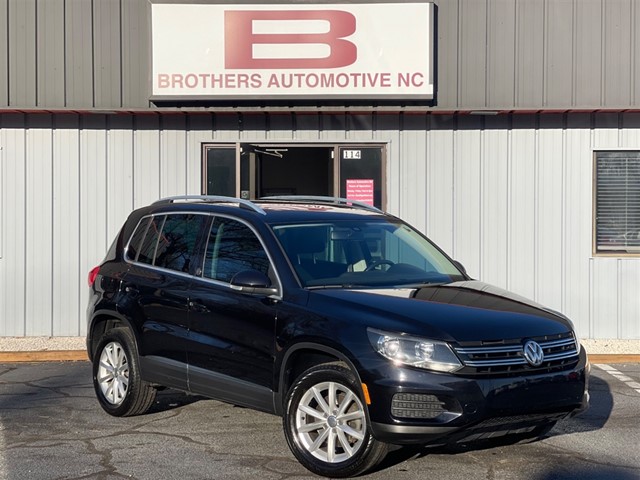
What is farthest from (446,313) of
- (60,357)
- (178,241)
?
(60,357)

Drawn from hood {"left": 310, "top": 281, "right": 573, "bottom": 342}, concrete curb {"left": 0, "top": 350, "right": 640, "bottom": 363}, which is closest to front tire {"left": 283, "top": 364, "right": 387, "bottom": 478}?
hood {"left": 310, "top": 281, "right": 573, "bottom": 342}

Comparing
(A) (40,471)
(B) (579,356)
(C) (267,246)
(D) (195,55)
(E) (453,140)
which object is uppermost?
(D) (195,55)

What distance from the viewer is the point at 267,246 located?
24.3 ft

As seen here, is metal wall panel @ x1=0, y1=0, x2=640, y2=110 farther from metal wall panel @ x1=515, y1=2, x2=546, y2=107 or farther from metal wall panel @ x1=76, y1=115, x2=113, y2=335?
metal wall panel @ x1=76, y1=115, x2=113, y2=335

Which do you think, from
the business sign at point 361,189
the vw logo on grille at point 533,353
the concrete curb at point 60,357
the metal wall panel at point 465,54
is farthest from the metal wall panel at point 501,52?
the vw logo on grille at point 533,353

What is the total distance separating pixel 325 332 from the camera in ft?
21.9

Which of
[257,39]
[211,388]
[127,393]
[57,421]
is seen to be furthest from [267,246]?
[257,39]

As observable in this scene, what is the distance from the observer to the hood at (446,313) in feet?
21.1

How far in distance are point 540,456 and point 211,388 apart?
2429 mm

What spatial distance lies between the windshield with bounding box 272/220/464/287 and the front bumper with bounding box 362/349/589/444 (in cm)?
113

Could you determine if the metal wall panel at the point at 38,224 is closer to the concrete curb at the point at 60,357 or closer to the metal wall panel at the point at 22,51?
the metal wall panel at the point at 22,51

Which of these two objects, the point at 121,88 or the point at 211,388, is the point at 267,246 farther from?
the point at 121,88

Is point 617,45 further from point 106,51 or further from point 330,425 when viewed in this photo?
point 330,425

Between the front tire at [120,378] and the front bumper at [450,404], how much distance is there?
272cm
